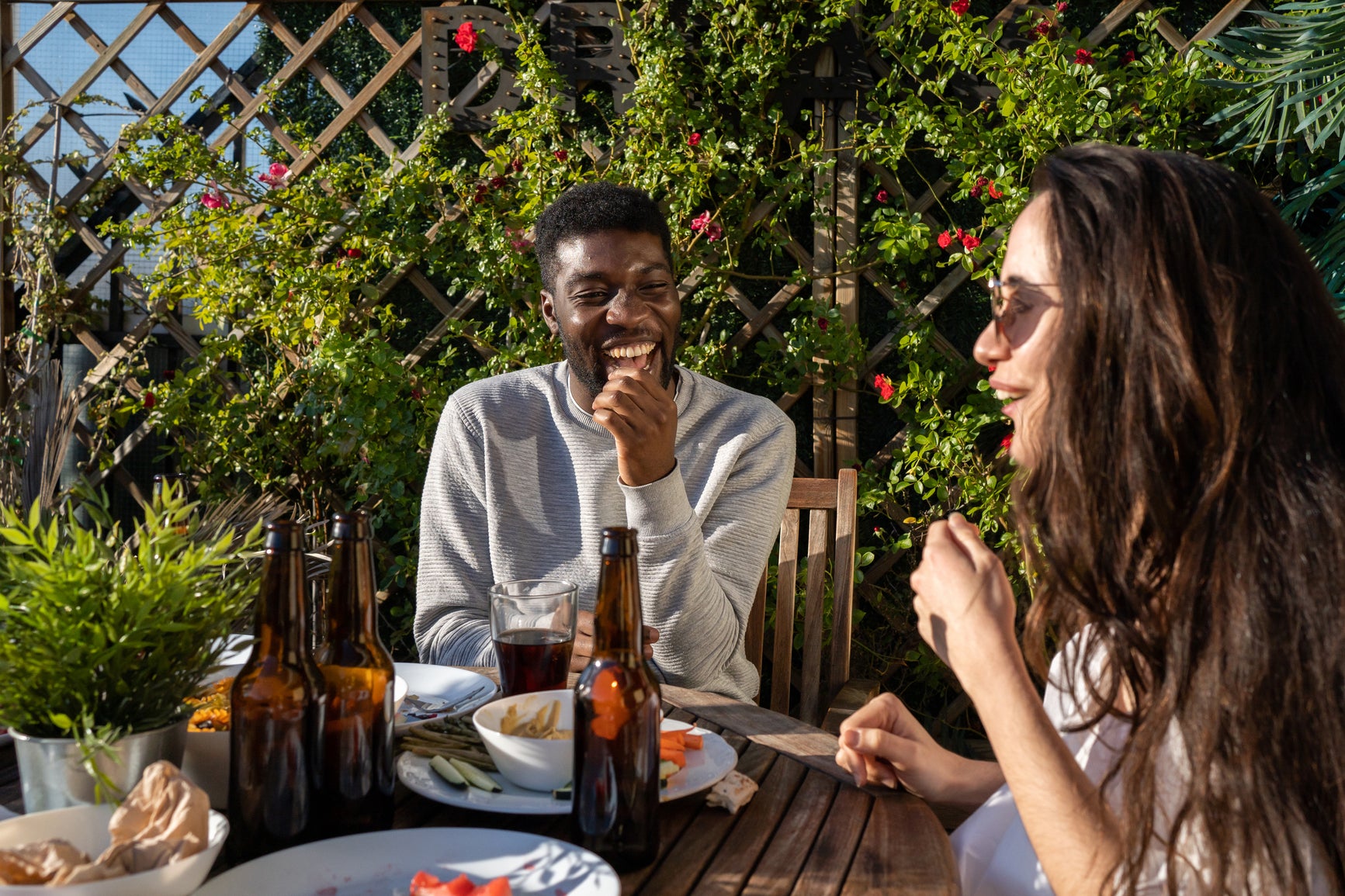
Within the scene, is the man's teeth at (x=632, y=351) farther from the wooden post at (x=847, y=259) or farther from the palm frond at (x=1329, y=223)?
the palm frond at (x=1329, y=223)

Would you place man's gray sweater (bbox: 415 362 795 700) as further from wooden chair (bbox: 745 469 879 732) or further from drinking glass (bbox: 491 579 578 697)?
drinking glass (bbox: 491 579 578 697)

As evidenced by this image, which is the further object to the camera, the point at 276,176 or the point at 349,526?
the point at 276,176

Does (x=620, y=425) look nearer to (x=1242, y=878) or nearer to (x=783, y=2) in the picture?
(x=1242, y=878)

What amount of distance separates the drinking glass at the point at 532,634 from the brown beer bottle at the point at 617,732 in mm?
243

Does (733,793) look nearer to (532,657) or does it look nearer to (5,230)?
(532,657)

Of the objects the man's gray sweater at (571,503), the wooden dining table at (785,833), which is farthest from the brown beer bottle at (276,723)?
the man's gray sweater at (571,503)

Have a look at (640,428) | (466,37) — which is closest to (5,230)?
(466,37)

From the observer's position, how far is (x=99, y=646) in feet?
2.22

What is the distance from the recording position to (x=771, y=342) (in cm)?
258

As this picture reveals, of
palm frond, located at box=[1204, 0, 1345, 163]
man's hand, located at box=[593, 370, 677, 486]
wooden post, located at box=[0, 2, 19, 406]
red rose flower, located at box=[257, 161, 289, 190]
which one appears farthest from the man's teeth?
wooden post, located at box=[0, 2, 19, 406]

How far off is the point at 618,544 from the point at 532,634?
282mm

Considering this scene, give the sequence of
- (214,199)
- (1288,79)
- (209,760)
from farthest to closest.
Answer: (214,199)
(1288,79)
(209,760)

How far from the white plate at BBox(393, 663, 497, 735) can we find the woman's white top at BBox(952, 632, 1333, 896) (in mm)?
468

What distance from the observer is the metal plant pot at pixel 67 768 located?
0.69 meters
